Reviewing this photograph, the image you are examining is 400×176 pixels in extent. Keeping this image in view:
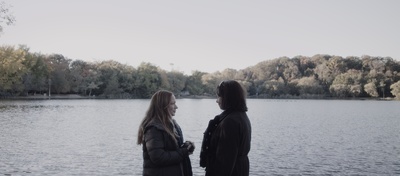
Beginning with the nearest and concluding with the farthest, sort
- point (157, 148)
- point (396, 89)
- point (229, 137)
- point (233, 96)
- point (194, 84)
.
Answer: point (229, 137) < point (233, 96) < point (157, 148) < point (396, 89) < point (194, 84)

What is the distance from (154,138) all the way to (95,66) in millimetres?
97309

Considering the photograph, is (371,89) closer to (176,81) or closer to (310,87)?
(310,87)

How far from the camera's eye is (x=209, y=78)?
135875 millimetres

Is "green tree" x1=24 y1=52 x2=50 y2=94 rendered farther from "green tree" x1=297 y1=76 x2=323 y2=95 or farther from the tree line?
"green tree" x1=297 y1=76 x2=323 y2=95

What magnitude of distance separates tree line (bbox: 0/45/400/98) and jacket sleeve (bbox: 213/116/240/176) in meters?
64.3

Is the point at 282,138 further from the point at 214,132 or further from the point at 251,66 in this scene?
the point at 251,66

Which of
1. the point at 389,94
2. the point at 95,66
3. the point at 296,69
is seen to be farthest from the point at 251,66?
the point at 95,66

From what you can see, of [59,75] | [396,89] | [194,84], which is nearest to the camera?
→ [59,75]

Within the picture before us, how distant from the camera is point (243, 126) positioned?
12.3ft

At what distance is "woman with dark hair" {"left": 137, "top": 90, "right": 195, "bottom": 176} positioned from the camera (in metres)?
3.98

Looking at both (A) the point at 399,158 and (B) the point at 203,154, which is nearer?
(B) the point at 203,154

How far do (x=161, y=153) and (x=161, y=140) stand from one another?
132 millimetres

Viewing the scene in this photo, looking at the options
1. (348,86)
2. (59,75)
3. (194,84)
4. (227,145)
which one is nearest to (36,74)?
(59,75)

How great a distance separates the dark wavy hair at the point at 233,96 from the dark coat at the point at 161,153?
2.32 feet
